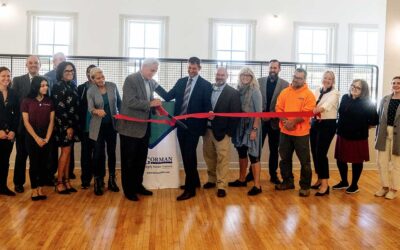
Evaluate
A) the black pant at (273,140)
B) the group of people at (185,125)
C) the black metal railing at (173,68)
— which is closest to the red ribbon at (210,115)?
the group of people at (185,125)

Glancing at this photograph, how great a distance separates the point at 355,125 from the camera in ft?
16.4

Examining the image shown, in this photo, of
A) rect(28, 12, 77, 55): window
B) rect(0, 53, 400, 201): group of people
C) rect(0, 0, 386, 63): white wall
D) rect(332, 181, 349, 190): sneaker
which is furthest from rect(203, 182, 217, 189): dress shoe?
rect(28, 12, 77, 55): window

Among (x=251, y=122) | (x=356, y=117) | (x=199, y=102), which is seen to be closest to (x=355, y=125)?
(x=356, y=117)

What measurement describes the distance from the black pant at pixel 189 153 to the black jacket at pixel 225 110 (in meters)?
0.24

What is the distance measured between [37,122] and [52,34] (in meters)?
6.53

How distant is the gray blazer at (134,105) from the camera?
4473mm

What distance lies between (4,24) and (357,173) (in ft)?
27.9

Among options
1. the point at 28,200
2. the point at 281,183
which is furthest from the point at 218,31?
the point at 28,200

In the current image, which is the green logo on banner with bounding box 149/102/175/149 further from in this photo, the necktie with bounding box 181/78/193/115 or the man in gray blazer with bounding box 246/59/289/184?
the man in gray blazer with bounding box 246/59/289/184

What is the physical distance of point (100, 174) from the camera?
488 cm

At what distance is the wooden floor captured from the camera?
3332 mm

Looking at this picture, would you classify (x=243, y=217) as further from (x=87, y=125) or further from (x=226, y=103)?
(x=87, y=125)

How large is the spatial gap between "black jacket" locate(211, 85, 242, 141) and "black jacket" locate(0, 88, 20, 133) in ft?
7.08

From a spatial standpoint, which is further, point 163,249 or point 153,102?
point 153,102
